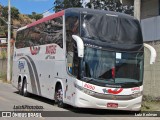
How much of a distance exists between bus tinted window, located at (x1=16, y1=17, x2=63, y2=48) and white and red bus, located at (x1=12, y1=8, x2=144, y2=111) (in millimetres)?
127

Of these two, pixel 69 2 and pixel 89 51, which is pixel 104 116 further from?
pixel 69 2

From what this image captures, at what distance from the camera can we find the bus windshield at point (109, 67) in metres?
13.8

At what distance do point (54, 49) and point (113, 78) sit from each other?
379 cm

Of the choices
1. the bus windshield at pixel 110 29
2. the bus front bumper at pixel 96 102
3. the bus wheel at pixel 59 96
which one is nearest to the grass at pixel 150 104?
the bus front bumper at pixel 96 102

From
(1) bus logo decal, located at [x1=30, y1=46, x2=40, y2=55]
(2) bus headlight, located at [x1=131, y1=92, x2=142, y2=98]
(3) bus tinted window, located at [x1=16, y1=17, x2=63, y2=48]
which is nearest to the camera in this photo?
(2) bus headlight, located at [x1=131, y1=92, x2=142, y2=98]

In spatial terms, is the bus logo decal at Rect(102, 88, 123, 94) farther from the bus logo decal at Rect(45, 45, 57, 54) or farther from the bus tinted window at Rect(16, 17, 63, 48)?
the bus logo decal at Rect(45, 45, 57, 54)

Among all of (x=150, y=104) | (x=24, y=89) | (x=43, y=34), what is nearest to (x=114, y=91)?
(x=150, y=104)

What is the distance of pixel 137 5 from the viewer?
22.4 m

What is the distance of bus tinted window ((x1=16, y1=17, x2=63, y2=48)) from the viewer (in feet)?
53.4

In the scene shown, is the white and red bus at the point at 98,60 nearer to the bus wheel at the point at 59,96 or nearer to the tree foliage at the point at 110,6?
the bus wheel at the point at 59,96

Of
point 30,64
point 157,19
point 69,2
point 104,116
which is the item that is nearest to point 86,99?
point 104,116

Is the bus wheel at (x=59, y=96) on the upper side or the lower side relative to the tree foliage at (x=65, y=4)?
lower

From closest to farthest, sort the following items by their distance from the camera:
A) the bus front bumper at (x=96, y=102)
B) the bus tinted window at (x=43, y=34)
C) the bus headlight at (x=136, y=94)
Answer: the bus front bumper at (x=96, y=102), the bus headlight at (x=136, y=94), the bus tinted window at (x=43, y=34)

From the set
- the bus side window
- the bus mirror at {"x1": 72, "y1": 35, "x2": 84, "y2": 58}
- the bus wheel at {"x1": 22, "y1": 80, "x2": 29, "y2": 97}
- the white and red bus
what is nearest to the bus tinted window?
the white and red bus
